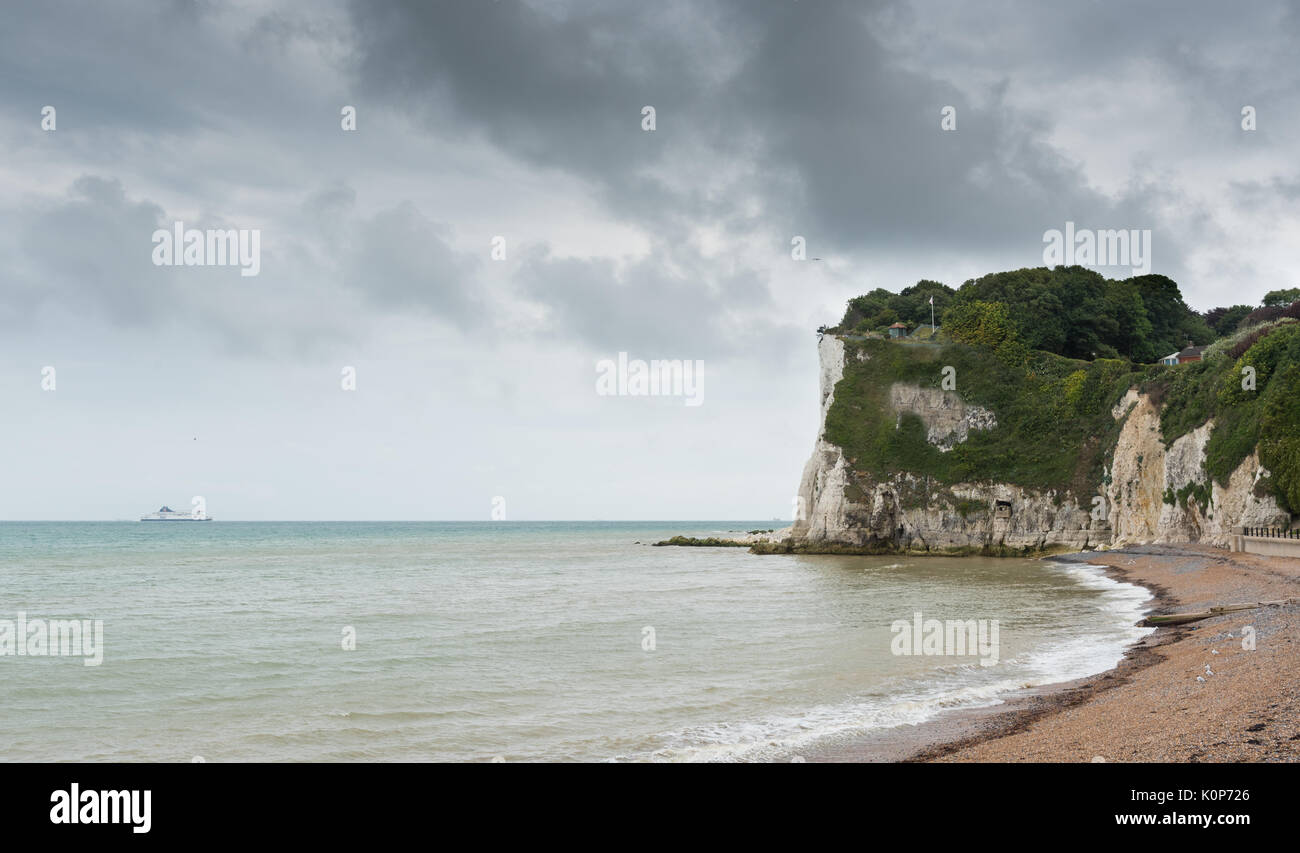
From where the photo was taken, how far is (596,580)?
47.4 meters

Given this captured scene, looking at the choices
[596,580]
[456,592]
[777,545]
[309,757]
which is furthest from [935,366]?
[309,757]

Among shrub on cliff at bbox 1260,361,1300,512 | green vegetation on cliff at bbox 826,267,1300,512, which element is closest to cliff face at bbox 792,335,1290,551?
green vegetation on cliff at bbox 826,267,1300,512

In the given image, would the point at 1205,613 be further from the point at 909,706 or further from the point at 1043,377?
the point at 1043,377

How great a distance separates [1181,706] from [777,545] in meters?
63.8

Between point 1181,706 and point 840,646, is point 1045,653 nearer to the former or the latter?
point 840,646

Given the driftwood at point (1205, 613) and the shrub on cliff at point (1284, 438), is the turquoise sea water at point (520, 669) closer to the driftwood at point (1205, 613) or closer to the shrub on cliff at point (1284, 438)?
the driftwood at point (1205, 613)

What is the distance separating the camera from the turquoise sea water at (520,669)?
42.6 feet

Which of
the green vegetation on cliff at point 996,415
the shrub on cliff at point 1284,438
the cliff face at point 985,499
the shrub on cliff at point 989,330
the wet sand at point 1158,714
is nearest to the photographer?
the wet sand at point 1158,714

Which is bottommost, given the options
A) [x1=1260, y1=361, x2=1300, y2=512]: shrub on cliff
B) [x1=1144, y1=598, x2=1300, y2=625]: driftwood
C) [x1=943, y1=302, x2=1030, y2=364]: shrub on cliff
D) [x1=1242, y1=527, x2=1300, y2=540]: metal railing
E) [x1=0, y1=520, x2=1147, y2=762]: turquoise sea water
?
[x1=0, y1=520, x2=1147, y2=762]: turquoise sea water

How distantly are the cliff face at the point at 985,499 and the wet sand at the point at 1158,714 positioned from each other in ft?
114

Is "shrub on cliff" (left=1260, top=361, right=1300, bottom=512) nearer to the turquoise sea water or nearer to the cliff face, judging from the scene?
the cliff face

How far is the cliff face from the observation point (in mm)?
50438

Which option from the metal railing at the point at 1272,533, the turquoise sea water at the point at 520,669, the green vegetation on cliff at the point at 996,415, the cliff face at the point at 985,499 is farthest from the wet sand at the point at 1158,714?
the green vegetation on cliff at the point at 996,415

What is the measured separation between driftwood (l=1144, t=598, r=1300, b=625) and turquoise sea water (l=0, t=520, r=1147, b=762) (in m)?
1.05
